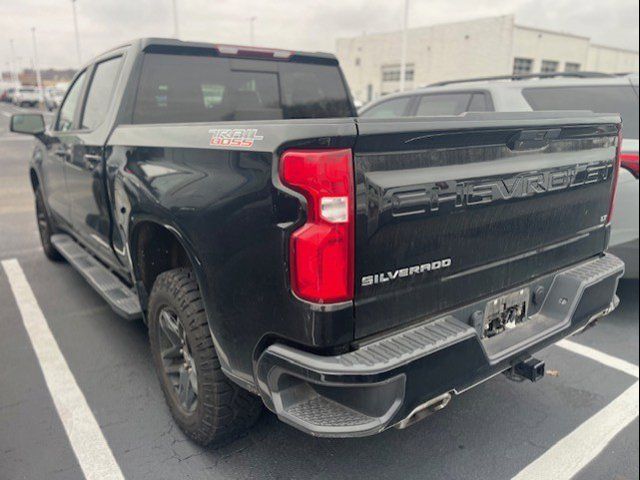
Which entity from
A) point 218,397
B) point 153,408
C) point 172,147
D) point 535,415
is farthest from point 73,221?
point 535,415

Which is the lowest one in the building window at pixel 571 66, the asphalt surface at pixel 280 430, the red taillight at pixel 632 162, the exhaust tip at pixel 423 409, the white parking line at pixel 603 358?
the white parking line at pixel 603 358

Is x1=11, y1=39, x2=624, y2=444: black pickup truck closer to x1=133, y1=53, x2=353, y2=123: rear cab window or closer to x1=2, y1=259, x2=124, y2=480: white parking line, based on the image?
x1=133, y1=53, x2=353, y2=123: rear cab window

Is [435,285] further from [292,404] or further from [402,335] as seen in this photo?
[292,404]

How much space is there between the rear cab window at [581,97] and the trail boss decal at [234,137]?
11.3 feet

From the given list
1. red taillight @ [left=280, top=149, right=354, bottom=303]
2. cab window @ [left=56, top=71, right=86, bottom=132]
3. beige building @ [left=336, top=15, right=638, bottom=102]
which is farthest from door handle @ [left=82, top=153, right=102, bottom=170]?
beige building @ [left=336, top=15, right=638, bottom=102]

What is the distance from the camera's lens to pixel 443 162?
1.89 m

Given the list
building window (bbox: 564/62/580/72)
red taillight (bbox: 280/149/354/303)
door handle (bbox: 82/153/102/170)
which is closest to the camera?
red taillight (bbox: 280/149/354/303)

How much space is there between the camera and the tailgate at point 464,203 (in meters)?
1.76

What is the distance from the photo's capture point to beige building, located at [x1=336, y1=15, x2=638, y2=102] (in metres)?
42.3

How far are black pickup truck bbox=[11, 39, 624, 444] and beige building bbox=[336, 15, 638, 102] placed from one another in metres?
44.0

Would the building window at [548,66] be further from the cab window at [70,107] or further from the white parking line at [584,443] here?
the white parking line at [584,443]

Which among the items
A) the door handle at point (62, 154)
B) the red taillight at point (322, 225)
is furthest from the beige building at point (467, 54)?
the red taillight at point (322, 225)

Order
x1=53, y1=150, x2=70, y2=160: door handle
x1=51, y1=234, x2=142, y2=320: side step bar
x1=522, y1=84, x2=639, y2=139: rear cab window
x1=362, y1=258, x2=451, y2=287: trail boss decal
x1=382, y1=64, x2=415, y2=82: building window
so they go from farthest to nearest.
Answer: x1=382, y1=64, x2=415, y2=82: building window, x1=522, y1=84, x2=639, y2=139: rear cab window, x1=53, y1=150, x2=70, y2=160: door handle, x1=51, y1=234, x2=142, y2=320: side step bar, x1=362, y1=258, x2=451, y2=287: trail boss decal

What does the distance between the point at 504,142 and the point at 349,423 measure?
1244 millimetres
